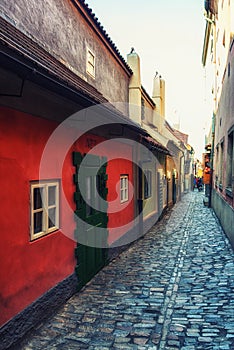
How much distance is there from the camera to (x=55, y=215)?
5387mm

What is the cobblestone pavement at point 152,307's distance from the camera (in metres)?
4.32

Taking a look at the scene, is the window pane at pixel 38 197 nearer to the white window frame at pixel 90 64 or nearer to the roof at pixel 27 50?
the roof at pixel 27 50

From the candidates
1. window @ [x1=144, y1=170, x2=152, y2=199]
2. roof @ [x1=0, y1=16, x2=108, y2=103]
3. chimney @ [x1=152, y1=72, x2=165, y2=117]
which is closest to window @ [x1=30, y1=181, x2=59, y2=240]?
roof @ [x1=0, y1=16, x2=108, y2=103]

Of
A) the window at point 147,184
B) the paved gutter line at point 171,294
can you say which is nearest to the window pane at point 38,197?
the paved gutter line at point 171,294

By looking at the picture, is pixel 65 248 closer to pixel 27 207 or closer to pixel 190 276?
pixel 27 207

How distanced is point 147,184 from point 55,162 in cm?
833

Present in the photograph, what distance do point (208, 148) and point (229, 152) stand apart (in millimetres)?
10735

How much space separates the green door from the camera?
20.4 ft

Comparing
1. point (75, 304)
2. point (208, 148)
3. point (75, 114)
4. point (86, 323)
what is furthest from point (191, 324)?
point (208, 148)

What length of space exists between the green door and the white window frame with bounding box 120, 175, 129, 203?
5.99 feet

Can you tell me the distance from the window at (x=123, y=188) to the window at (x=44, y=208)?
4317 millimetres

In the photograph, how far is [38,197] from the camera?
4.87 metres

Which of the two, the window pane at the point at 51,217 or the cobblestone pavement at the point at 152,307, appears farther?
the window pane at the point at 51,217

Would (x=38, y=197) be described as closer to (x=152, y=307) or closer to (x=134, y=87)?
(x=152, y=307)
